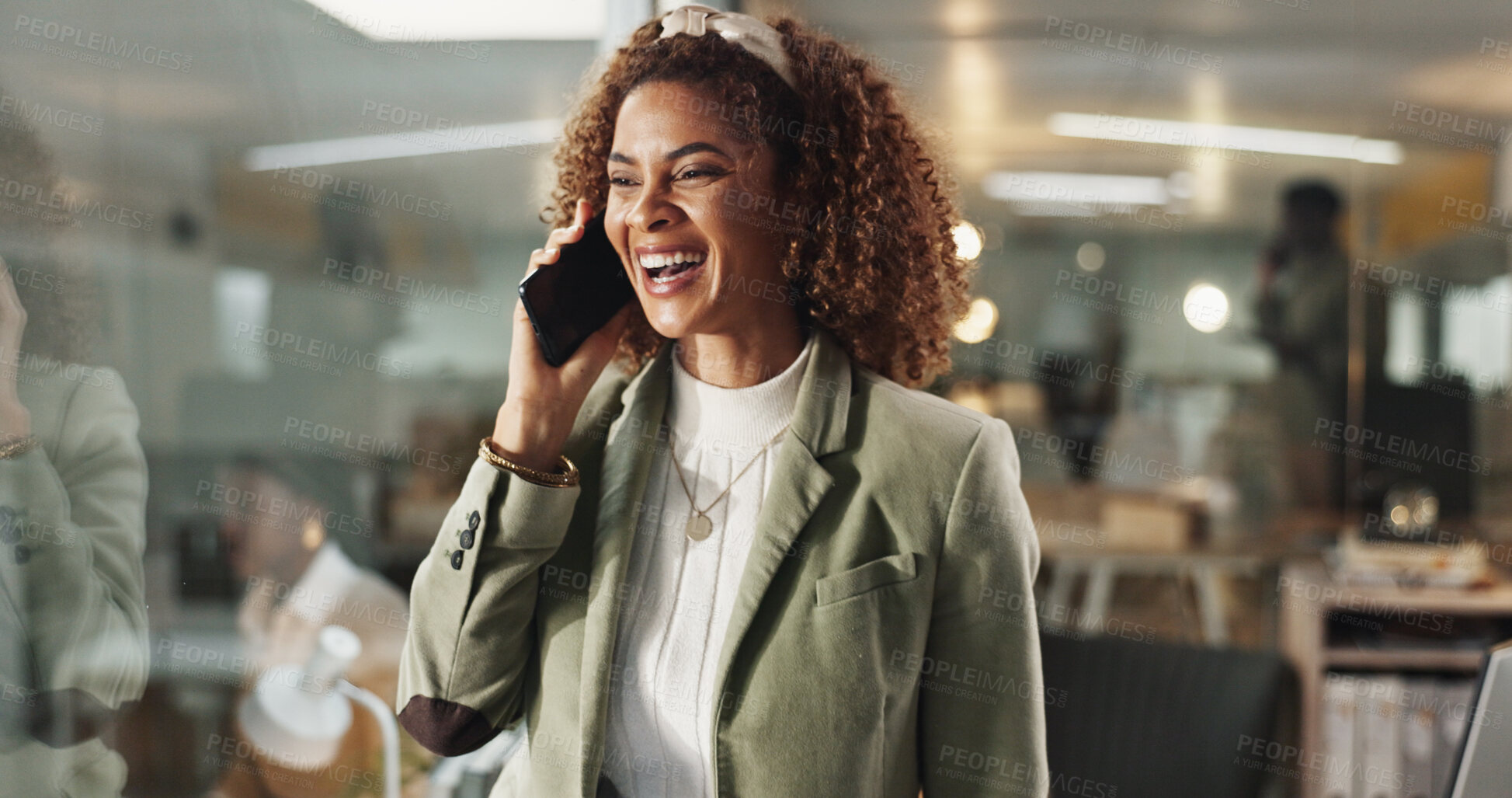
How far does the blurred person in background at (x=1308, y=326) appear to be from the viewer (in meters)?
4.22

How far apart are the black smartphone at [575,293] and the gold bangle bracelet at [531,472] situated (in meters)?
0.11

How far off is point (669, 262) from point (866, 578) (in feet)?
1.27

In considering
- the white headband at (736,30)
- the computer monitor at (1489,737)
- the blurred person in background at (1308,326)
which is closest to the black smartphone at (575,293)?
the white headband at (736,30)

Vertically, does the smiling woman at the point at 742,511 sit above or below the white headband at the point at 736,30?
below

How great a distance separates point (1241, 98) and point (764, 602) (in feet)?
→ 13.1

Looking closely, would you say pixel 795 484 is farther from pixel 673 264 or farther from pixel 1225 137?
pixel 1225 137

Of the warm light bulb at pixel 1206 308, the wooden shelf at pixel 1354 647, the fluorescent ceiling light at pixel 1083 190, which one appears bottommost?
the wooden shelf at pixel 1354 647

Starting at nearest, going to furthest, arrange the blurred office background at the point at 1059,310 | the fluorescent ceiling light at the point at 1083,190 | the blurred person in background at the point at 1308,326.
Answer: the blurred office background at the point at 1059,310 < the blurred person in background at the point at 1308,326 < the fluorescent ceiling light at the point at 1083,190

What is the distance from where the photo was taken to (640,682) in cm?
111

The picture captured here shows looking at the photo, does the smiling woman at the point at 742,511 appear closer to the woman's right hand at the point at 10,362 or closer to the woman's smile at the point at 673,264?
the woman's smile at the point at 673,264

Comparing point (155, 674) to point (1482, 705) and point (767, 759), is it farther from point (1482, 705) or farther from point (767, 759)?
point (1482, 705)

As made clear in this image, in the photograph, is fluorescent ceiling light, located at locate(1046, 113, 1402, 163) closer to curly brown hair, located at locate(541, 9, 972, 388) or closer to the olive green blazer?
curly brown hair, located at locate(541, 9, 972, 388)

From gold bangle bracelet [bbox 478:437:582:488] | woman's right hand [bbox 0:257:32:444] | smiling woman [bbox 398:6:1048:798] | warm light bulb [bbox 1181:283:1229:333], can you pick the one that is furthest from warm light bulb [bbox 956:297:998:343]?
woman's right hand [bbox 0:257:32:444]

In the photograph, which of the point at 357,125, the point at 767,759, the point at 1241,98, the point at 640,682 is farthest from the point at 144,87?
the point at 1241,98
